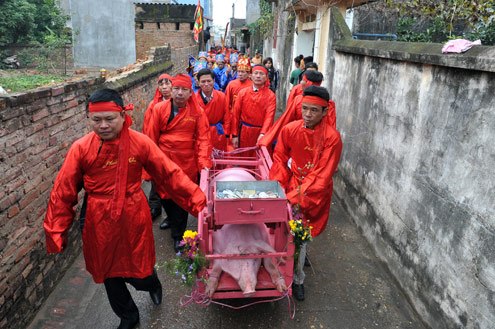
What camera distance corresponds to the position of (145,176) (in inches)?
185

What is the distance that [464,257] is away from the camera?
290 centimetres

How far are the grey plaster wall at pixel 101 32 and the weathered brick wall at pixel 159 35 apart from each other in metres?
6.35

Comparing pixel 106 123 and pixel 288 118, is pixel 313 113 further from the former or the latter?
pixel 106 123

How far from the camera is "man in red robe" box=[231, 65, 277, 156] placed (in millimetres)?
6086

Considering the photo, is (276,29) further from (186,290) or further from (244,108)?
(186,290)

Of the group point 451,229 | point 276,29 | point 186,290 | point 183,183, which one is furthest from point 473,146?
point 276,29

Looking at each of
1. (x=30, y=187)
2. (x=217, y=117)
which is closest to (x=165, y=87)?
(x=217, y=117)

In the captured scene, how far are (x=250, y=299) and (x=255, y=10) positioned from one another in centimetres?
3501

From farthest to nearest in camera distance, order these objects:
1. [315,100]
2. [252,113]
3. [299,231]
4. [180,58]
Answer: [180,58] < [252,113] < [315,100] < [299,231]

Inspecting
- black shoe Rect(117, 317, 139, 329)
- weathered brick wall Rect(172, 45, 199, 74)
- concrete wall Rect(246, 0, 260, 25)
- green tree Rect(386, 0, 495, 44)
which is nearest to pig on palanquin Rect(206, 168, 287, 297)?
black shoe Rect(117, 317, 139, 329)

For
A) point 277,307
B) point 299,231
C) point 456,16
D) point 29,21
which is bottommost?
point 277,307

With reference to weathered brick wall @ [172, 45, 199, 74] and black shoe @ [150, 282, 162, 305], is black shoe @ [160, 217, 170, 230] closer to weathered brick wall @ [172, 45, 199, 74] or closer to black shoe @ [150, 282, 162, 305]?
black shoe @ [150, 282, 162, 305]

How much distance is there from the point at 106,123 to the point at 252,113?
3.66 m

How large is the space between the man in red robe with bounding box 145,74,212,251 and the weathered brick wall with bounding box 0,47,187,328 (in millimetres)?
996
